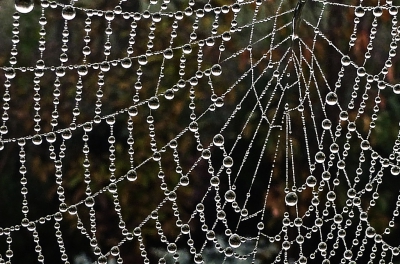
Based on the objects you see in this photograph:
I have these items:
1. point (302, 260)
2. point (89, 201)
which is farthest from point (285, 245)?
point (89, 201)

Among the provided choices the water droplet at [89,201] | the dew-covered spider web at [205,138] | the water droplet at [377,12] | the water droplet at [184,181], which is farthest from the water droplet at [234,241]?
the water droplet at [377,12]

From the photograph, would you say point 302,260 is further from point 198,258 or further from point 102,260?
point 102,260

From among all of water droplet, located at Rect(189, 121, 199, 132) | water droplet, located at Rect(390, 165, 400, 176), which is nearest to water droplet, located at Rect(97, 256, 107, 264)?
water droplet, located at Rect(189, 121, 199, 132)

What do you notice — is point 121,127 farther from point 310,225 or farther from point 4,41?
point 310,225

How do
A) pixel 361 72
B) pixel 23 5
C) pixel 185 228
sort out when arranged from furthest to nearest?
1. pixel 185 228
2. pixel 361 72
3. pixel 23 5

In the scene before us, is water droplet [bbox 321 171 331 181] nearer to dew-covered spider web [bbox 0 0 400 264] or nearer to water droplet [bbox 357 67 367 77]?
dew-covered spider web [bbox 0 0 400 264]

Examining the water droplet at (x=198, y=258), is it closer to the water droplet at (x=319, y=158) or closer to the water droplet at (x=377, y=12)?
the water droplet at (x=319, y=158)

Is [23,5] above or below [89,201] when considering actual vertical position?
above

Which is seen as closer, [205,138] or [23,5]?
[23,5]

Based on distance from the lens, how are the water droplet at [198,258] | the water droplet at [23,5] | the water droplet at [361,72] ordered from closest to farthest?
1. the water droplet at [23,5]
2. the water droplet at [361,72]
3. the water droplet at [198,258]
